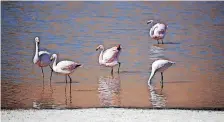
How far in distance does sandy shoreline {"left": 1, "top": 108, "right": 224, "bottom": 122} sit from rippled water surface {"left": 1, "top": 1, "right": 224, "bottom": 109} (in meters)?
0.05

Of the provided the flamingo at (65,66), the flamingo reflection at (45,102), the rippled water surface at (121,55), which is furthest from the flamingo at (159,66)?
the flamingo reflection at (45,102)

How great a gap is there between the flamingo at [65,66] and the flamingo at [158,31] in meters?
0.59

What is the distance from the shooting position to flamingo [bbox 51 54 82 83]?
3838 millimetres

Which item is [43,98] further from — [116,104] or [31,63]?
[116,104]

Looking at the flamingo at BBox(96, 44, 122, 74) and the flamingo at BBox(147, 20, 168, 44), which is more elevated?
the flamingo at BBox(147, 20, 168, 44)

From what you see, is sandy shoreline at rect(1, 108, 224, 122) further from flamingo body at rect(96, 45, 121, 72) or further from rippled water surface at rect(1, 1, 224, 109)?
flamingo body at rect(96, 45, 121, 72)

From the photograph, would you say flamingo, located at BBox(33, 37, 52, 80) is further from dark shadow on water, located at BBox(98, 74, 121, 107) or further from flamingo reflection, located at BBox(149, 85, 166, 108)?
flamingo reflection, located at BBox(149, 85, 166, 108)

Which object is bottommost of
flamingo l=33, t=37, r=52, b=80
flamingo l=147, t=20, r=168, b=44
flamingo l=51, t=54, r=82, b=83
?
flamingo l=51, t=54, r=82, b=83

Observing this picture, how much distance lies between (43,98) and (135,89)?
27.1 inches

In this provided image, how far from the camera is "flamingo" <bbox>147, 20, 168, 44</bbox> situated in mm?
3852

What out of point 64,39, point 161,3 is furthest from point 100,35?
point 161,3

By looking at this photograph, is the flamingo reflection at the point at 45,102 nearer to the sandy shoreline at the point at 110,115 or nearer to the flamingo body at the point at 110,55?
the sandy shoreline at the point at 110,115

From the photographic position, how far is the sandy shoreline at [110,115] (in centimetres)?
379

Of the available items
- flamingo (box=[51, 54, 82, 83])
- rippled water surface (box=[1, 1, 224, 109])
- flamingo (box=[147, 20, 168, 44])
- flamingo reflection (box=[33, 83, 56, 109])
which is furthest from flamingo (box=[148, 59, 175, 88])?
flamingo reflection (box=[33, 83, 56, 109])
